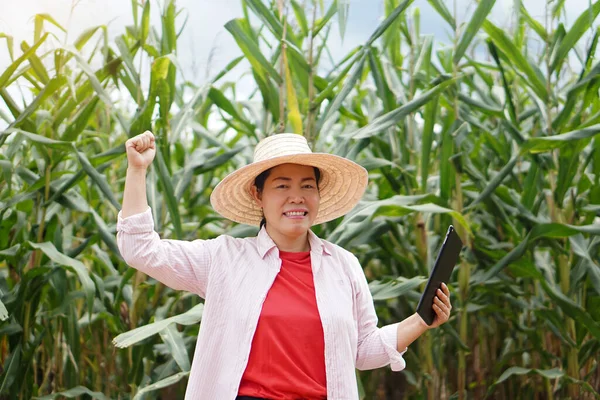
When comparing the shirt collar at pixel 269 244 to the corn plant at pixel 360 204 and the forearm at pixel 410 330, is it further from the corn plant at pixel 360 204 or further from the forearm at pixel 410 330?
the corn plant at pixel 360 204

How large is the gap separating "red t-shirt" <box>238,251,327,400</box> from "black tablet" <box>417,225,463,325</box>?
203 millimetres

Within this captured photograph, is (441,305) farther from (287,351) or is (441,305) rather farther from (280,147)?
(280,147)

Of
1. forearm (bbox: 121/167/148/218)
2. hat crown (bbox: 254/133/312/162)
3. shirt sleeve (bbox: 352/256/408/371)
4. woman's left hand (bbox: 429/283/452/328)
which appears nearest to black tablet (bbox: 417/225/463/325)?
woman's left hand (bbox: 429/283/452/328)

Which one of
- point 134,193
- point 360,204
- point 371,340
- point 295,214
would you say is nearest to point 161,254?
point 134,193

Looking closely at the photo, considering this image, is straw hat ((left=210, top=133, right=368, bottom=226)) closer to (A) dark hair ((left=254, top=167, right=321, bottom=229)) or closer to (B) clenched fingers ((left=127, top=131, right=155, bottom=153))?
(A) dark hair ((left=254, top=167, right=321, bottom=229))

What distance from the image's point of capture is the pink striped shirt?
1.44m

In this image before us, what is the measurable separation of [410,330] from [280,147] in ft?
1.50

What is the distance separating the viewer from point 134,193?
1405 mm

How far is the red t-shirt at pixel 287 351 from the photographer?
1425mm

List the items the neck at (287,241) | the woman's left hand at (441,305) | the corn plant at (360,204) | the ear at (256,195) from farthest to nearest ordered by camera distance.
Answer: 1. the corn plant at (360,204)
2. the ear at (256,195)
3. the neck at (287,241)
4. the woman's left hand at (441,305)

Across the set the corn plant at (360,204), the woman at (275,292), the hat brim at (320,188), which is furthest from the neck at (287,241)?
the corn plant at (360,204)

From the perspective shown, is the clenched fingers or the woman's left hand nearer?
the clenched fingers

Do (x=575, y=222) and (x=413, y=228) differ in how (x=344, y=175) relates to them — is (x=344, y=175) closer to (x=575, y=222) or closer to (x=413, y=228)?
(x=413, y=228)

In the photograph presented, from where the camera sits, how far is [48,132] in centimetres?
261
